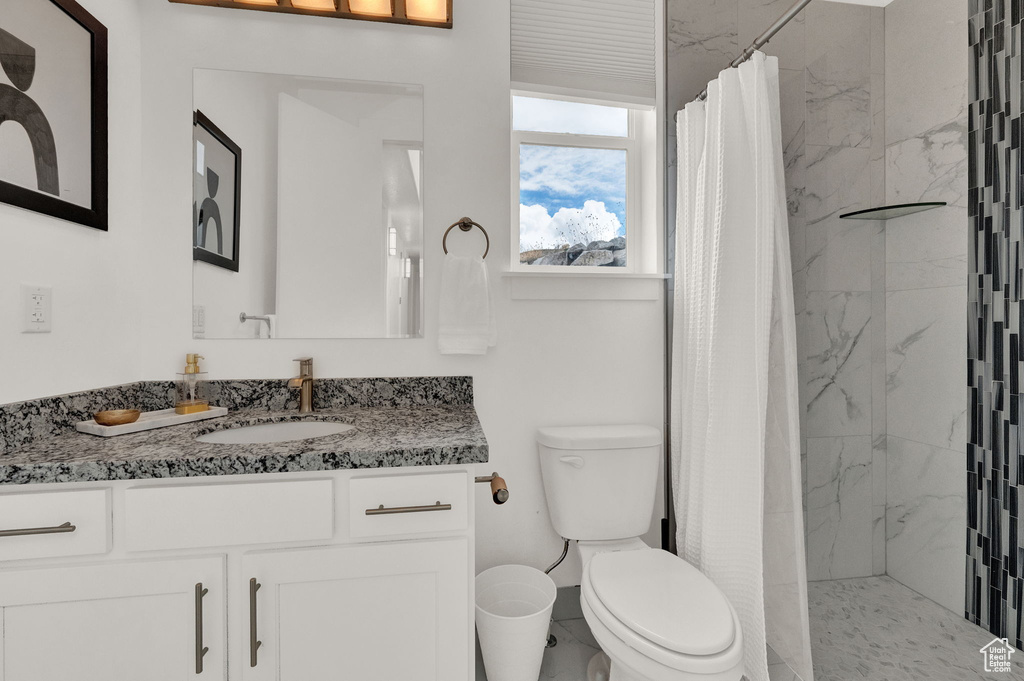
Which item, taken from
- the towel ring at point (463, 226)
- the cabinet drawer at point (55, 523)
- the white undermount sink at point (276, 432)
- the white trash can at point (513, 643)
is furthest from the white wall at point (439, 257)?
the cabinet drawer at point (55, 523)

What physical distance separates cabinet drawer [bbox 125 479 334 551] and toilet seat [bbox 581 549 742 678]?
68cm

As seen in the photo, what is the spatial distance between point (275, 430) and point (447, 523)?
0.68 metres

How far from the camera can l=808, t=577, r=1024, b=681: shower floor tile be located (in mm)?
1298

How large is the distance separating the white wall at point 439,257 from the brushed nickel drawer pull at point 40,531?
2.33 feet

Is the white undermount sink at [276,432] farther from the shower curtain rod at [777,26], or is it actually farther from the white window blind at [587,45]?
the shower curtain rod at [777,26]

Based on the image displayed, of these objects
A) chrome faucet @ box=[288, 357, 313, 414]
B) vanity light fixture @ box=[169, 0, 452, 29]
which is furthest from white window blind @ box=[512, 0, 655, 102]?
chrome faucet @ box=[288, 357, 313, 414]

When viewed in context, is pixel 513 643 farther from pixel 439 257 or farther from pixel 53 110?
pixel 53 110

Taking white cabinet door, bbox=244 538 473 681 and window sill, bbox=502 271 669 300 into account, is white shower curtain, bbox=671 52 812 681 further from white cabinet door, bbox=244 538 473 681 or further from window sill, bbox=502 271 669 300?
white cabinet door, bbox=244 538 473 681

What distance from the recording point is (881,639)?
55.3 inches

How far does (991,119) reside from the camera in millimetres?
1247

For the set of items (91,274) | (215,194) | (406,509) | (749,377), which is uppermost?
(215,194)

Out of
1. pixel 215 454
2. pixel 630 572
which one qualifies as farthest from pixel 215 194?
pixel 630 572

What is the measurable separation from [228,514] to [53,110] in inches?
43.2

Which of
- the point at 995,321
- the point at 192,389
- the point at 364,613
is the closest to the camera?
the point at 364,613
